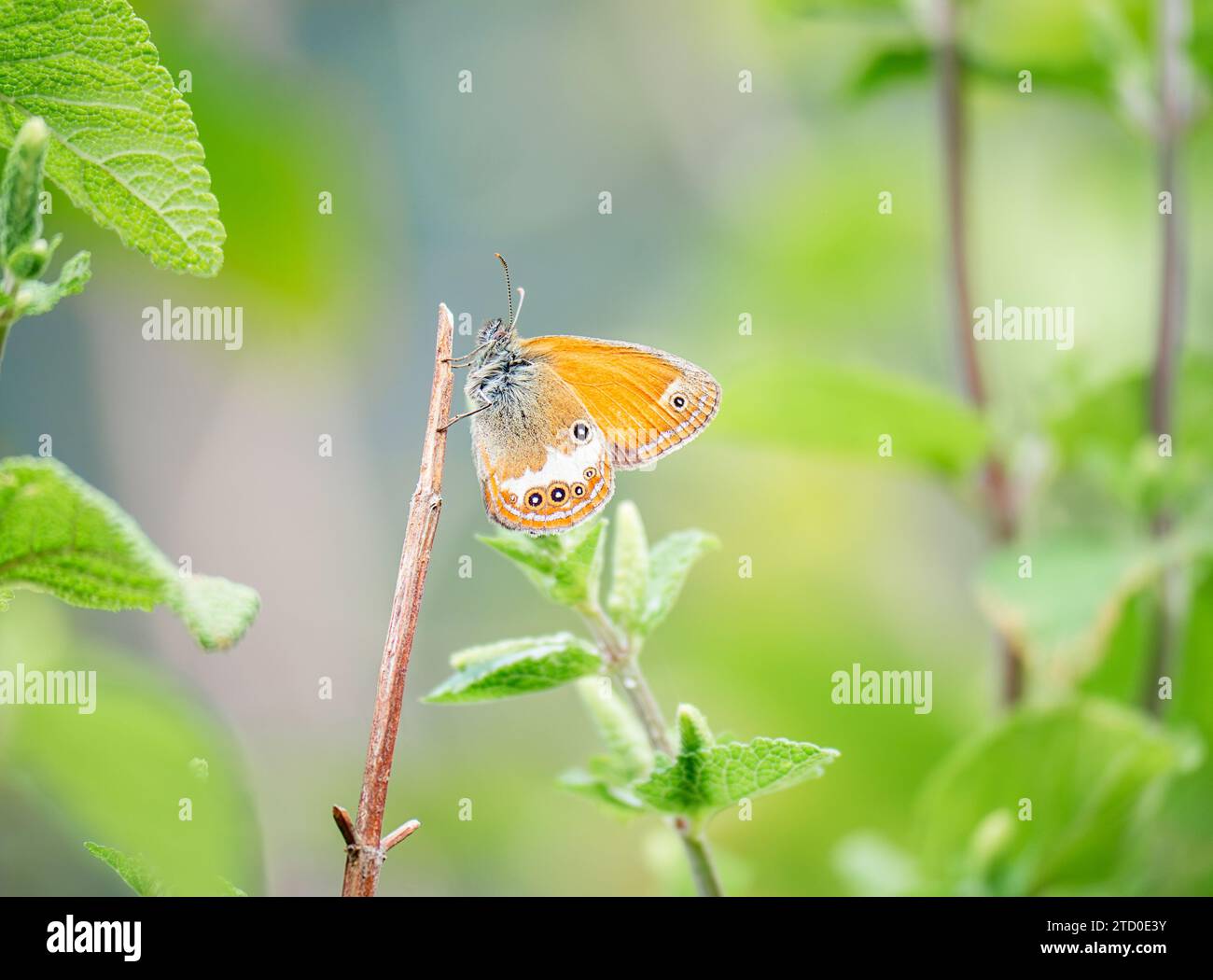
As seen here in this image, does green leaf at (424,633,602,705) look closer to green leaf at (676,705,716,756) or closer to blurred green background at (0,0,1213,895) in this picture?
green leaf at (676,705,716,756)

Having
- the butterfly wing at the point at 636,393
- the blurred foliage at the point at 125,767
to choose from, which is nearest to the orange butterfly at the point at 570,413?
the butterfly wing at the point at 636,393

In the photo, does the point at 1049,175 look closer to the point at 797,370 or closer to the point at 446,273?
the point at 797,370

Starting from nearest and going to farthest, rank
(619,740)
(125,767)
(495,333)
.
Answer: (619,740) < (125,767) < (495,333)

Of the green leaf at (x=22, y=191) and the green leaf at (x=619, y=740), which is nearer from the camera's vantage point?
the green leaf at (x=22, y=191)

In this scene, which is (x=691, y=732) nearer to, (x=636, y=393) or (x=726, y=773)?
(x=726, y=773)

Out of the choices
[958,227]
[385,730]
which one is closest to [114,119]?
[385,730]

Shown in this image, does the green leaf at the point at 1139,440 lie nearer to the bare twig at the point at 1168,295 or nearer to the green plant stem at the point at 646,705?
the bare twig at the point at 1168,295
